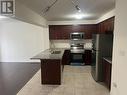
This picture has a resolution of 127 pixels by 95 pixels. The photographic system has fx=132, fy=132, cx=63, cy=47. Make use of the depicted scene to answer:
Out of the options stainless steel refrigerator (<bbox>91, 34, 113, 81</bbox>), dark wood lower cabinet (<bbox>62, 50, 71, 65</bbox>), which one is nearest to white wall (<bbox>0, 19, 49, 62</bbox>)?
dark wood lower cabinet (<bbox>62, 50, 71, 65</bbox>)

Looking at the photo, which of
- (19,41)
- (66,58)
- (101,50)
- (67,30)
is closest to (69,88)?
(101,50)

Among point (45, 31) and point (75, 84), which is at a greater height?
point (45, 31)

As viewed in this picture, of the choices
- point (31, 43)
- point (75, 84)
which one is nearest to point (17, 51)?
point (31, 43)

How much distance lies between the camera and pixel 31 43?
739 cm

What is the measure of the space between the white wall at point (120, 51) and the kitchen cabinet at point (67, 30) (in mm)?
3671

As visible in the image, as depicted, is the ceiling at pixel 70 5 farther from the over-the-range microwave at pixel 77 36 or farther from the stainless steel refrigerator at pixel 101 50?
the over-the-range microwave at pixel 77 36

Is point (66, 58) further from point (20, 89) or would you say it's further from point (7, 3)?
point (7, 3)

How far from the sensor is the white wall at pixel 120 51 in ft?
8.79

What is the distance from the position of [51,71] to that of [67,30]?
3121 millimetres

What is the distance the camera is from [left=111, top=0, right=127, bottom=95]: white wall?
268 cm

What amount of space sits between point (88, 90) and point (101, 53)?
125cm

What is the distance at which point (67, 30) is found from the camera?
6.85 metres

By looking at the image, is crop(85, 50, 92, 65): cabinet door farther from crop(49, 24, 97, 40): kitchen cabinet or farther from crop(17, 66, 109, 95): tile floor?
crop(17, 66, 109, 95): tile floor

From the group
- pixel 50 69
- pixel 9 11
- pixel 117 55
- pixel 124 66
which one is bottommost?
pixel 50 69
